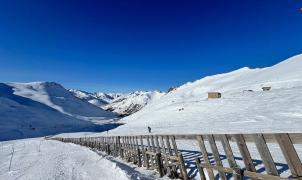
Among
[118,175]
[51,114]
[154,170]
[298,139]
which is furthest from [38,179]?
[51,114]

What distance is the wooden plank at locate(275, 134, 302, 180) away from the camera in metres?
4.66

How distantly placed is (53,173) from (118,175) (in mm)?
4589

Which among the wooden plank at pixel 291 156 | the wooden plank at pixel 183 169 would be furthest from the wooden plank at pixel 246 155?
the wooden plank at pixel 183 169

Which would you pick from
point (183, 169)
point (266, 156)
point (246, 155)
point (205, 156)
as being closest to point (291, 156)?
point (266, 156)

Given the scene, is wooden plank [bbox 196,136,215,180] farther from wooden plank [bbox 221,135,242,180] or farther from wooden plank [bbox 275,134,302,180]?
wooden plank [bbox 275,134,302,180]

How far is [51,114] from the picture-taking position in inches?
7003

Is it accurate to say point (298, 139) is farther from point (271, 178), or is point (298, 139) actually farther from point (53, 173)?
point (53, 173)

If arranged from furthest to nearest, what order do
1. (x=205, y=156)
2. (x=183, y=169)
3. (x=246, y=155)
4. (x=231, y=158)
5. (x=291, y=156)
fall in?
(x=183, y=169), (x=205, y=156), (x=231, y=158), (x=246, y=155), (x=291, y=156)

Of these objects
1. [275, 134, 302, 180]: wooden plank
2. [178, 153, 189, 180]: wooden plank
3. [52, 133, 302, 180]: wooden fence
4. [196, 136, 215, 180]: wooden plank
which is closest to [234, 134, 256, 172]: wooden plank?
[52, 133, 302, 180]: wooden fence

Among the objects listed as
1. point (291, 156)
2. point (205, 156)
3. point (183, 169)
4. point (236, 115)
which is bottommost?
point (183, 169)

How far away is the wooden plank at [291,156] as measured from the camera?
4.66 meters

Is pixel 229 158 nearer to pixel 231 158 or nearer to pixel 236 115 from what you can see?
pixel 231 158

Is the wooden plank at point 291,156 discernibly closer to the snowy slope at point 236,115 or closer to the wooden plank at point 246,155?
the wooden plank at point 246,155

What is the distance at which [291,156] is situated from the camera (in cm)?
472
